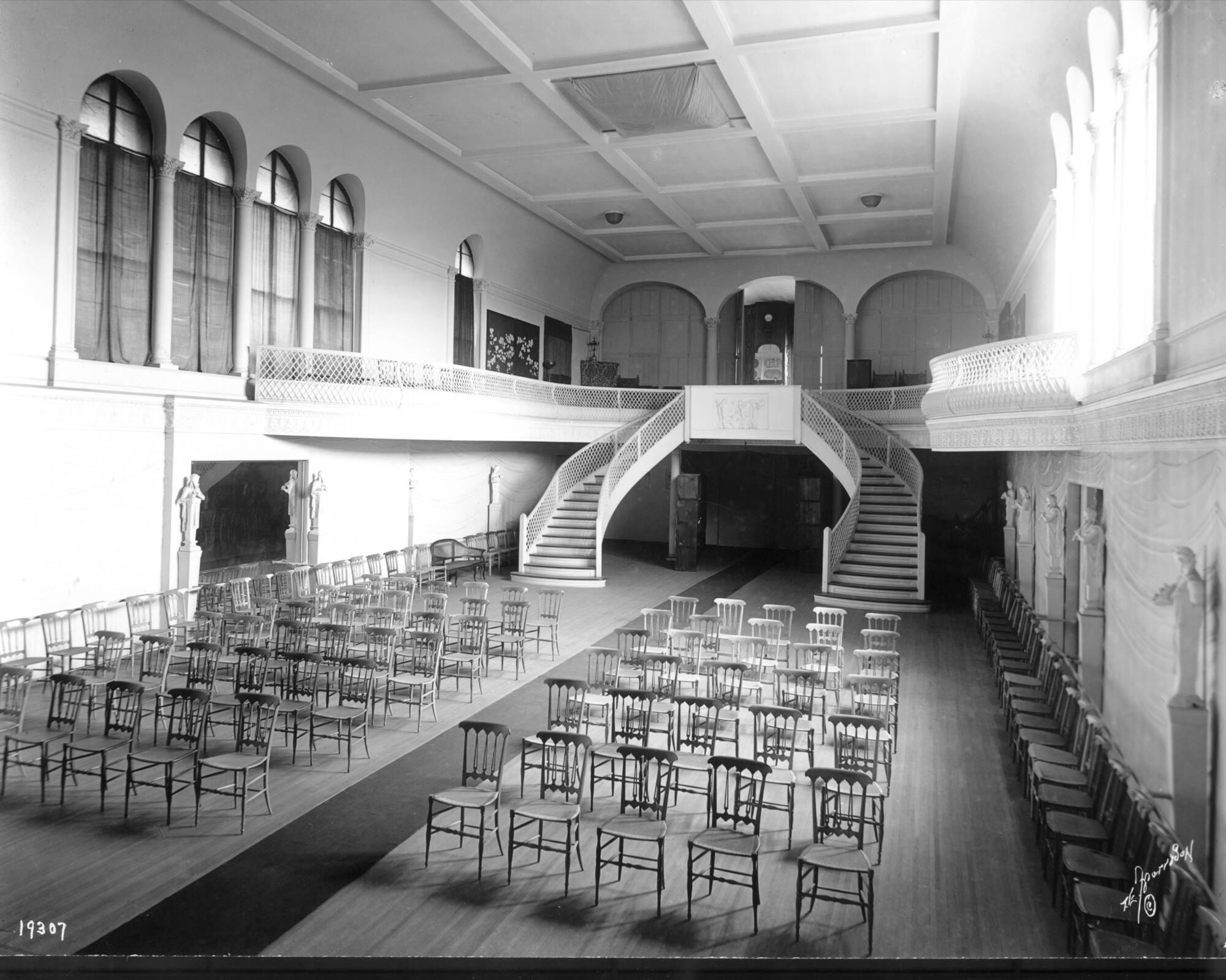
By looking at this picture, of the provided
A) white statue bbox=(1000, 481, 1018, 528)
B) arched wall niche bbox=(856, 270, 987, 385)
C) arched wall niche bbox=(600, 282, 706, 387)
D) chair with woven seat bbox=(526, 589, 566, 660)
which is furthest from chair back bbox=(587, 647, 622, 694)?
arched wall niche bbox=(600, 282, 706, 387)

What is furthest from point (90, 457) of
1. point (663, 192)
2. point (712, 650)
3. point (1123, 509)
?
point (663, 192)

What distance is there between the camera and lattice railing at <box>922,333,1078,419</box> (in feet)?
36.4

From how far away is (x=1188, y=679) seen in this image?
19.9ft

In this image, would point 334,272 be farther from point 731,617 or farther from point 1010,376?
point 1010,376

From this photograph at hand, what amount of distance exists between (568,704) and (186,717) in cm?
357

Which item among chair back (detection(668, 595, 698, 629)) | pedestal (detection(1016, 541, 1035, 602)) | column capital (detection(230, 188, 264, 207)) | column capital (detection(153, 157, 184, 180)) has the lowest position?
chair back (detection(668, 595, 698, 629))

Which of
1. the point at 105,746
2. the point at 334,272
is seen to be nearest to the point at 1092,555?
the point at 105,746

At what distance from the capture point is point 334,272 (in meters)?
18.2

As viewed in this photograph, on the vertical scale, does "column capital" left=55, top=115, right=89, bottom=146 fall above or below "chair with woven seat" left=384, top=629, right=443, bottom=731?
A: above

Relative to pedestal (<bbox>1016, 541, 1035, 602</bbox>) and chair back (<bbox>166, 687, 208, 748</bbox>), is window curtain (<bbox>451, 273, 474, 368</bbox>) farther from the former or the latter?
chair back (<bbox>166, 687, 208, 748</bbox>)

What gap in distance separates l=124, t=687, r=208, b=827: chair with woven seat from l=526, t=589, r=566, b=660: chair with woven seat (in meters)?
4.84

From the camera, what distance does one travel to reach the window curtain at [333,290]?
58.4 ft

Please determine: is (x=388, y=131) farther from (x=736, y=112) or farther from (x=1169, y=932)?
(x=1169, y=932)
